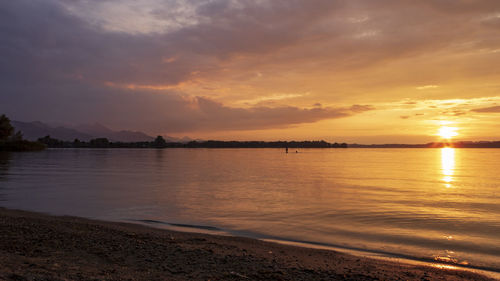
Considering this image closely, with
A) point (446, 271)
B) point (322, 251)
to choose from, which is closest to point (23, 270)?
point (322, 251)

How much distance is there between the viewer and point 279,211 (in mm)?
18844

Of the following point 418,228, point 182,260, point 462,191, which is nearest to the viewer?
point 182,260

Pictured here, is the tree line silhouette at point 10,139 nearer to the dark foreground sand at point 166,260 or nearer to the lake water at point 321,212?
the lake water at point 321,212

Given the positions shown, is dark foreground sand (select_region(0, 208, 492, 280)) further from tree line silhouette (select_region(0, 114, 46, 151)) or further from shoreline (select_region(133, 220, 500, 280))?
tree line silhouette (select_region(0, 114, 46, 151))

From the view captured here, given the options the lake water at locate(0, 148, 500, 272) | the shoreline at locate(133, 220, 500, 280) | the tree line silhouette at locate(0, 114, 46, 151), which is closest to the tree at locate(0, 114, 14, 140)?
the tree line silhouette at locate(0, 114, 46, 151)

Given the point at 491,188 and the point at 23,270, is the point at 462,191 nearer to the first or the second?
the point at 491,188

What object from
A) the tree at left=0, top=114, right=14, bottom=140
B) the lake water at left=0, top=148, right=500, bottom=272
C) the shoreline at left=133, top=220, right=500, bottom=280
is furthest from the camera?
the tree at left=0, top=114, right=14, bottom=140

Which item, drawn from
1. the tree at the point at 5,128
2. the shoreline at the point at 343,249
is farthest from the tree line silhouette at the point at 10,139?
the shoreline at the point at 343,249

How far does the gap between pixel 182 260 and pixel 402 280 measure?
18.5 feet

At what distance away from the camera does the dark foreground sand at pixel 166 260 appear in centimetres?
759

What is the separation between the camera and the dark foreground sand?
7.59 meters

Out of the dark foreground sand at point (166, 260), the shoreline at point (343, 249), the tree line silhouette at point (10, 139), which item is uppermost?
the tree line silhouette at point (10, 139)

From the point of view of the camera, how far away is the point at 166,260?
8.95 meters

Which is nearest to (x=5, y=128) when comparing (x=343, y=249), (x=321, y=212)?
(x=321, y=212)
